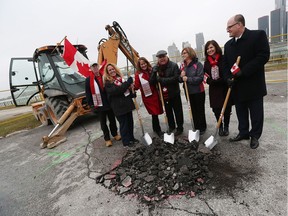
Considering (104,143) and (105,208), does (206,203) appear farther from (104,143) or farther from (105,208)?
(104,143)

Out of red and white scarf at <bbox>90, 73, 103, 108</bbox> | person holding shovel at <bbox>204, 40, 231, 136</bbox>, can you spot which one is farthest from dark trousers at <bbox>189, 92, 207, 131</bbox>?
red and white scarf at <bbox>90, 73, 103, 108</bbox>

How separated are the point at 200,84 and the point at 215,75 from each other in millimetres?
312

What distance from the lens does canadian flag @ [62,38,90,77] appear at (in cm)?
451

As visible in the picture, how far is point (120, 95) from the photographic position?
340cm

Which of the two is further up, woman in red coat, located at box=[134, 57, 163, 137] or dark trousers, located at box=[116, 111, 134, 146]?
woman in red coat, located at box=[134, 57, 163, 137]

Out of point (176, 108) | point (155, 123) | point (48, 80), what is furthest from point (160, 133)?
point (48, 80)

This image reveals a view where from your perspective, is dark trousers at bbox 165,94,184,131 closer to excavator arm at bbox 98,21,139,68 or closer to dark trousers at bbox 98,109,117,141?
dark trousers at bbox 98,109,117,141

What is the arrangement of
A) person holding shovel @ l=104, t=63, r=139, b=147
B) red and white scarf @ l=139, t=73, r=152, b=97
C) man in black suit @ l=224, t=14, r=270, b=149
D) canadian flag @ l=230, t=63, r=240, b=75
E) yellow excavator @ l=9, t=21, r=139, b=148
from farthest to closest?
yellow excavator @ l=9, t=21, r=139, b=148 → red and white scarf @ l=139, t=73, r=152, b=97 → person holding shovel @ l=104, t=63, r=139, b=147 → canadian flag @ l=230, t=63, r=240, b=75 → man in black suit @ l=224, t=14, r=270, b=149

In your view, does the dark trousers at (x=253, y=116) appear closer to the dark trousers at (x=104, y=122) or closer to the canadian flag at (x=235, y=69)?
the canadian flag at (x=235, y=69)

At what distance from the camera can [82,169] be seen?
3.11 metres

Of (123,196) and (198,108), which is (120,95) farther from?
(123,196)

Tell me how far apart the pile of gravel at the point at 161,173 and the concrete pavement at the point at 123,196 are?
0.11 m

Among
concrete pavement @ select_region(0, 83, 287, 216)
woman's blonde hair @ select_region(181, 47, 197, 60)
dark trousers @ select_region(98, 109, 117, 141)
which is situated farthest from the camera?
dark trousers @ select_region(98, 109, 117, 141)

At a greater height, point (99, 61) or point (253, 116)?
point (99, 61)
